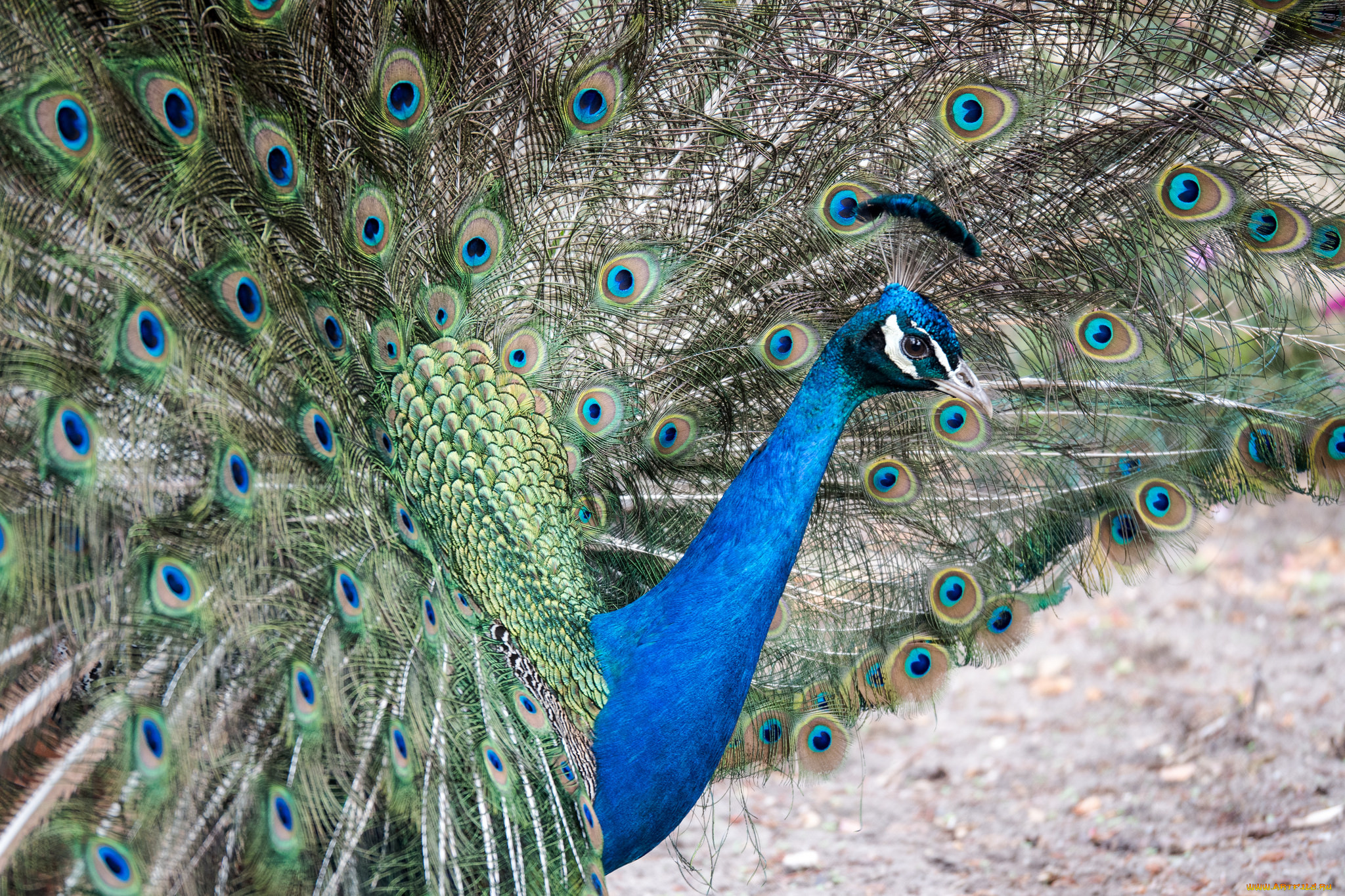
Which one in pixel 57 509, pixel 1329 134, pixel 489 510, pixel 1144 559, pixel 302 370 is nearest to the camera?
pixel 57 509

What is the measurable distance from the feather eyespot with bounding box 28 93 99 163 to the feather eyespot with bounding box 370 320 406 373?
72 cm

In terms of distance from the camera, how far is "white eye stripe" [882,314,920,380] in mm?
2305

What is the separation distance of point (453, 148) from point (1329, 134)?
2.12 meters

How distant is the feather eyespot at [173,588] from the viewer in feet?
5.82

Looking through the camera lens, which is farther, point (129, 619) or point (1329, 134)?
point (1329, 134)

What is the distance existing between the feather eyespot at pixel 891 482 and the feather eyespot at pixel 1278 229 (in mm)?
1043

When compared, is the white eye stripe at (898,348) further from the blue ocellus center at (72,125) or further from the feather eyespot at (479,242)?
the blue ocellus center at (72,125)

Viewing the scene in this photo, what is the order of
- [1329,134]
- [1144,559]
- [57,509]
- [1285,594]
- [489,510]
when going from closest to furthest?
[57,509] → [489,510] → [1329,134] → [1144,559] → [1285,594]

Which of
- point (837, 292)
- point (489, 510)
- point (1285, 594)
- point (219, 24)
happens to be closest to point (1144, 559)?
point (837, 292)

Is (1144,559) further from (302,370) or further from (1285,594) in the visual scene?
(1285,594)

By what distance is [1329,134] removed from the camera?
104 inches

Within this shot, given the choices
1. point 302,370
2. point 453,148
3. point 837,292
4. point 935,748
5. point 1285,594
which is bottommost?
point 935,748

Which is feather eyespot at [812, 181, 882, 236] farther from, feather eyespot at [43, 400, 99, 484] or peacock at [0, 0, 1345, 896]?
feather eyespot at [43, 400, 99, 484]

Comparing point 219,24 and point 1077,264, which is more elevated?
point 219,24
